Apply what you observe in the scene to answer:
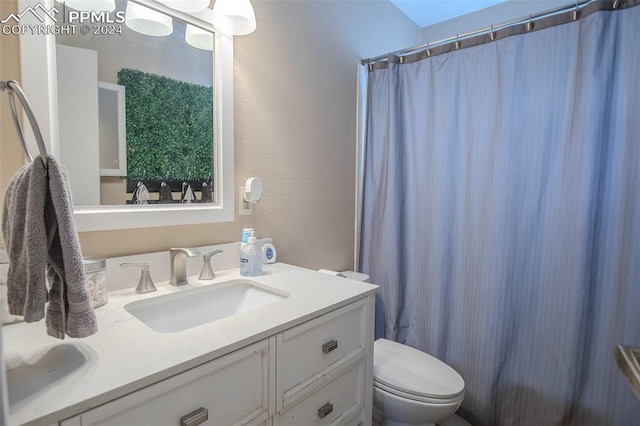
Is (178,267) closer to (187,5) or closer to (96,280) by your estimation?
(96,280)

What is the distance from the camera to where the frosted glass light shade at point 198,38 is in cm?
122

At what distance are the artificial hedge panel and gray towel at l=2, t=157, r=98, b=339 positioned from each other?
51 cm

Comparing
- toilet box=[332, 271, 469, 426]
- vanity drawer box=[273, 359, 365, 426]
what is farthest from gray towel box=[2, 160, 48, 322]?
toilet box=[332, 271, 469, 426]

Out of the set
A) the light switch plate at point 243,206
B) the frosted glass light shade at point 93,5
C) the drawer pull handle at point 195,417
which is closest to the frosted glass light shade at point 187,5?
the frosted glass light shade at point 93,5

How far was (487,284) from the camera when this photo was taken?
5.19ft

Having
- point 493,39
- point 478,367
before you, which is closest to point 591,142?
point 493,39

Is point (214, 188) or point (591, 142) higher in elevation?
point (591, 142)

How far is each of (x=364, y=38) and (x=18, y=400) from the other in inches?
84.6

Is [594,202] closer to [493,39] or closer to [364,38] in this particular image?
[493,39]

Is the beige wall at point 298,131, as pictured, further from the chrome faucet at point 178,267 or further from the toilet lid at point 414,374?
the toilet lid at point 414,374

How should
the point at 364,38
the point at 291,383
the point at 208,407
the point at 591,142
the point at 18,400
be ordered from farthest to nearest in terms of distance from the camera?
the point at 364,38
the point at 591,142
the point at 291,383
the point at 208,407
the point at 18,400

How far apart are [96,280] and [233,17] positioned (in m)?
1.00

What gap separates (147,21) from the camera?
1.12 m

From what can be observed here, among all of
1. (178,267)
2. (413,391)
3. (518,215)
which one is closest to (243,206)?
(178,267)
